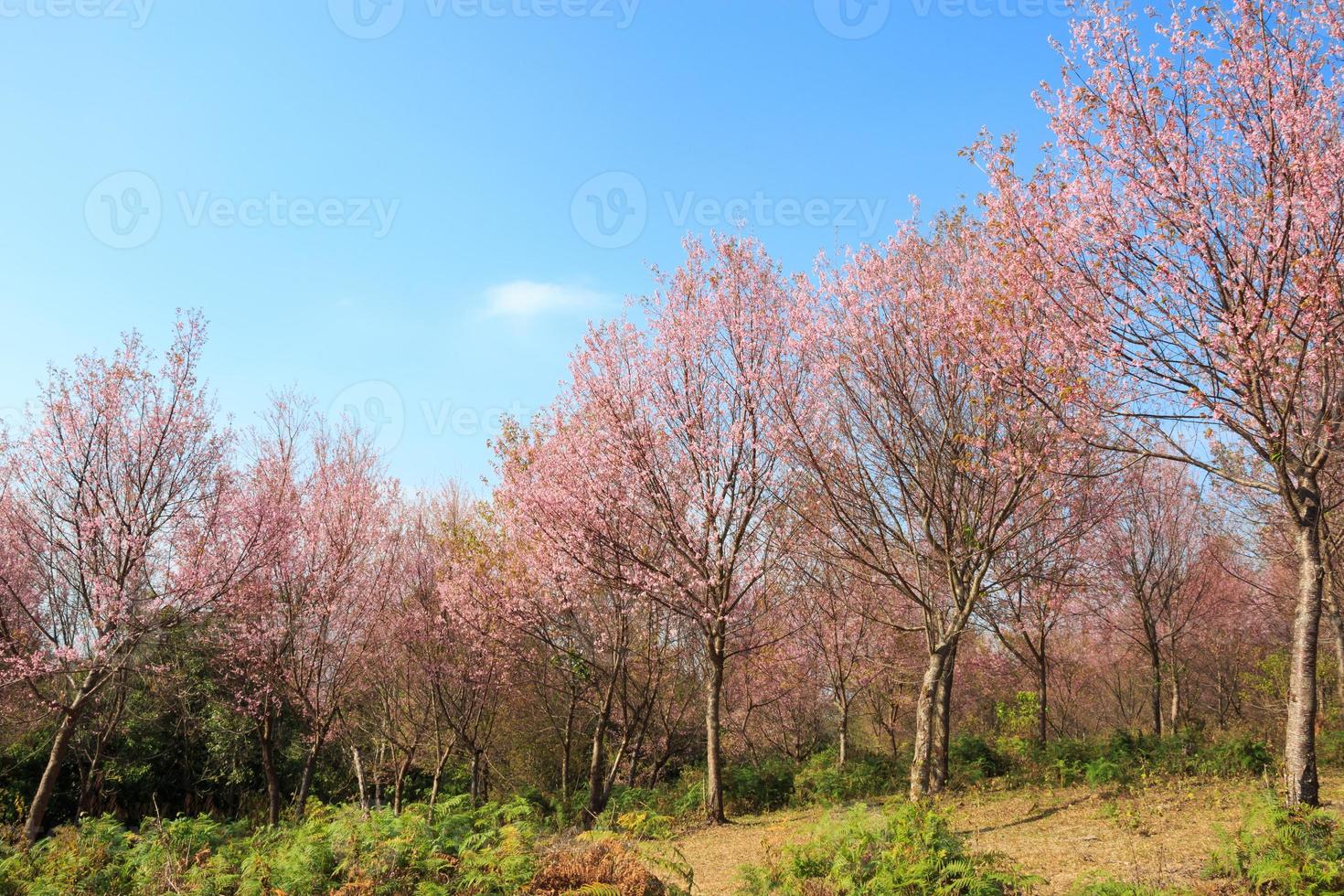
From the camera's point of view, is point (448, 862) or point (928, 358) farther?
A: point (928, 358)

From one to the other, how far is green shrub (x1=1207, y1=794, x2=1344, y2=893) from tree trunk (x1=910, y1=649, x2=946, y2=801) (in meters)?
4.91

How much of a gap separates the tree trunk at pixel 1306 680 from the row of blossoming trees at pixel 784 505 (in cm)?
4

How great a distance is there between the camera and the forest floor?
717 cm

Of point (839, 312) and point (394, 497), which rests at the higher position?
point (839, 312)

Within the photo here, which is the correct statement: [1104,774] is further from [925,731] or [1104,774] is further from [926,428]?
[926,428]

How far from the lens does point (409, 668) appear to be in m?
18.0

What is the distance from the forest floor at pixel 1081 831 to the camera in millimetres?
7172

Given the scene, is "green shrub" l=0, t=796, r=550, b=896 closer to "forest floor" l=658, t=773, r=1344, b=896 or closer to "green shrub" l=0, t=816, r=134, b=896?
"green shrub" l=0, t=816, r=134, b=896

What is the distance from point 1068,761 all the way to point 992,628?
17.3 feet

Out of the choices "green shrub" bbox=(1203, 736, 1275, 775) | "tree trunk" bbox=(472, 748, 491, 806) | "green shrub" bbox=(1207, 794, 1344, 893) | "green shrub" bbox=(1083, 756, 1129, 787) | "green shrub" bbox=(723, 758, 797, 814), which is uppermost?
"green shrub" bbox=(1207, 794, 1344, 893)

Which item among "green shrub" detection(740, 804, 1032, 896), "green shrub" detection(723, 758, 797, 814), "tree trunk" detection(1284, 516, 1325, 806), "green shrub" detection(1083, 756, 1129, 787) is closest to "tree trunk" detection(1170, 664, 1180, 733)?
"green shrub" detection(1083, 756, 1129, 787)

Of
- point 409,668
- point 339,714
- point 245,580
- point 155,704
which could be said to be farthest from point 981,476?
point 155,704

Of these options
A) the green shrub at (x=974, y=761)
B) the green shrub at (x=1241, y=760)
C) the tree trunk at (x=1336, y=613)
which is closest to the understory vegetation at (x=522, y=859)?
the green shrub at (x=1241, y=760)

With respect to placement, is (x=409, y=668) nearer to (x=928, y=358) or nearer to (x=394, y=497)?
(x=394, y=497)
